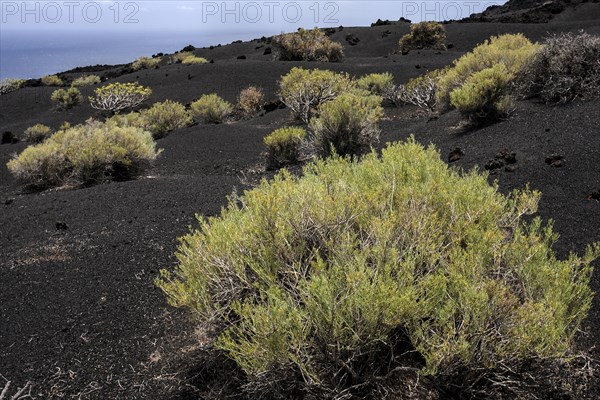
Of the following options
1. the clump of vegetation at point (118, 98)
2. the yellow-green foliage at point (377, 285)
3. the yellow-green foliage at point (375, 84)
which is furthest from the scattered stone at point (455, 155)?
the clump of vegetation at point (118, 98)

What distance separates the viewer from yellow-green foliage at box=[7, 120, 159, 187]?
898 centimetres

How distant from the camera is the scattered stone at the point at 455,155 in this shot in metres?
7.20

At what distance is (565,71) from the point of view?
8.91 meters

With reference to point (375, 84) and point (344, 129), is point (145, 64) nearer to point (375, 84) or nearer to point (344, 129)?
point (375, 84)

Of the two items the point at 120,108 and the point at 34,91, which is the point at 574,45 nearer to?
the point at 120,108

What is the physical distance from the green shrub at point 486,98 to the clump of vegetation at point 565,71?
2.66ft

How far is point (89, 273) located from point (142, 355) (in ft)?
5.15

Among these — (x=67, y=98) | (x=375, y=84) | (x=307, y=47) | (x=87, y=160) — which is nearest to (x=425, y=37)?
(x=307, y=47)

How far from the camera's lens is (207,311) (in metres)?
2.90

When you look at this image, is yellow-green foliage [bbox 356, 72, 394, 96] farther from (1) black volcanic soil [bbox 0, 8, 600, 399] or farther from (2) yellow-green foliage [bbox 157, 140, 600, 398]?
(2) yellow-green foliage [bbox 157, 140, 600, 398]

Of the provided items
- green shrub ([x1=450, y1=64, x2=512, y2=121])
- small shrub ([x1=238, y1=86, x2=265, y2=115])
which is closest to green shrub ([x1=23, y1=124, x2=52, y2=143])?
small shrub ([x1=238, y1=86, x2=265, y2=115])

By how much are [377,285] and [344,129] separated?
6527mm

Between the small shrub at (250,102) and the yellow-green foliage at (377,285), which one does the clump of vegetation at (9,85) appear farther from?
the yellow-green foliage at (377,285)

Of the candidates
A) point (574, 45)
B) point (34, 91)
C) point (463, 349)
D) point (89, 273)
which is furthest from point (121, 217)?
point (34, 91)
